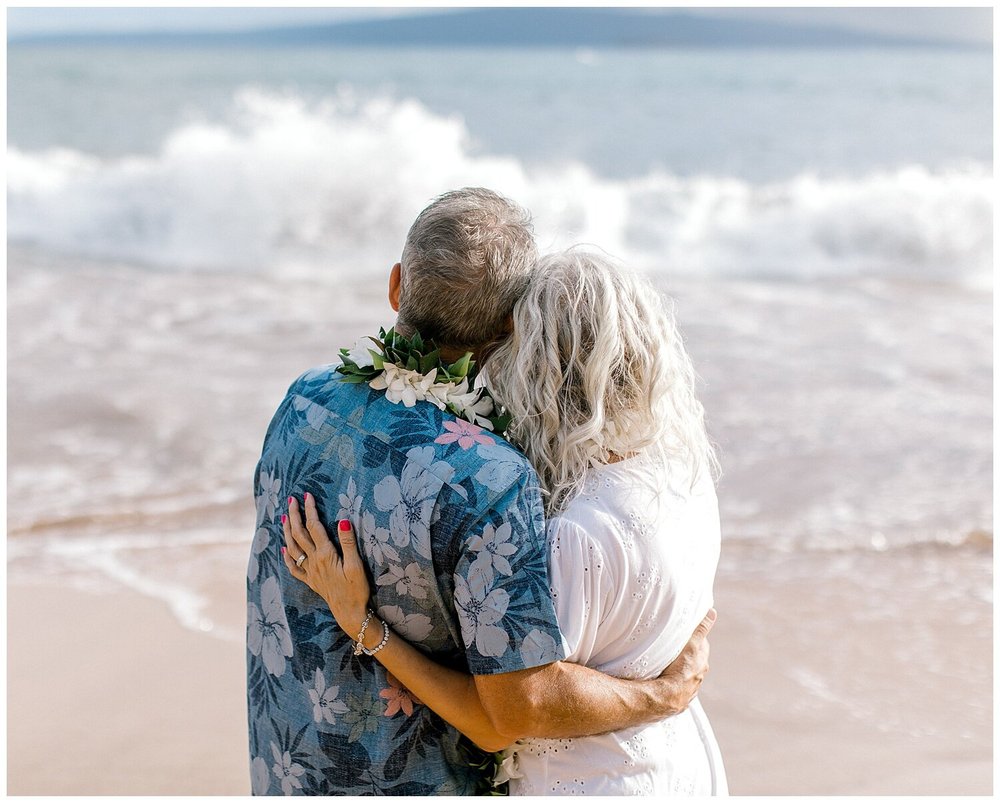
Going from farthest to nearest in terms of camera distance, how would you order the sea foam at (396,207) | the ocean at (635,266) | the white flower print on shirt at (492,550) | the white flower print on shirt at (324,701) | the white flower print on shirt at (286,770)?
1. the sea foam at (396,207)
2. the ocean at (635,266)
3. the white flower print on shirt at (286,770)
4. the white flower print on shirt at (324,701)
5. the white flower print on shirt at (492,550)

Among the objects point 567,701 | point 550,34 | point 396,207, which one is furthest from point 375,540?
point 550,34

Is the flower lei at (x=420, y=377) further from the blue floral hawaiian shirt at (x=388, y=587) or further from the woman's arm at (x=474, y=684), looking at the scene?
the woman's arm at (x=474, y=684)

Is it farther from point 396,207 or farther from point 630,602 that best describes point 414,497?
point 396,207

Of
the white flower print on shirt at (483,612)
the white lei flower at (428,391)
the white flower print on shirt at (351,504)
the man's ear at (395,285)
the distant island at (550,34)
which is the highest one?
the distant island at (550,34)

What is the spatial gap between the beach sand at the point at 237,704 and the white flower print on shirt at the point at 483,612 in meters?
1.87

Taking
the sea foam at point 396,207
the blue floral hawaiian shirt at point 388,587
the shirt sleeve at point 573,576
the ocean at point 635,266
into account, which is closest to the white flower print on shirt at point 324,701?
the blue floral hawaiian shirt at point 388,587

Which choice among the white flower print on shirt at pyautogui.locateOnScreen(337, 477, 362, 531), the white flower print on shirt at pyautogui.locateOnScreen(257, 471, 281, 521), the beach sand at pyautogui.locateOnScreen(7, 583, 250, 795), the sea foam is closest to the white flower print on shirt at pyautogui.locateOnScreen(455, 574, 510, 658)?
the white flower print on shirt at pyautogui.locateOnScreen(337, 477, 362, 531)

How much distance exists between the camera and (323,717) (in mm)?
1933

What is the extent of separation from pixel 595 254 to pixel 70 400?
572 centimetres

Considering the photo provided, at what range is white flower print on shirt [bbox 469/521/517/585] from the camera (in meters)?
1.69

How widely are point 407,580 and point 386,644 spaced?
13cm

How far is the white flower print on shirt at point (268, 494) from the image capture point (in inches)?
77.0

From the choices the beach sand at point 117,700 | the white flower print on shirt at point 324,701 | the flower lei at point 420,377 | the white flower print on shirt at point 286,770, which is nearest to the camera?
the flower lei at point 420,377

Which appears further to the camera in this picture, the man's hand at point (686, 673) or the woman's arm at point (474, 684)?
the man's hand at point (686, 673)
